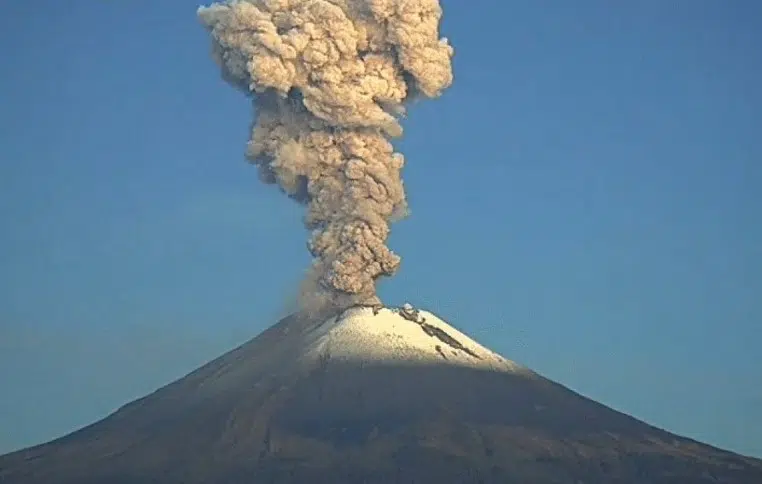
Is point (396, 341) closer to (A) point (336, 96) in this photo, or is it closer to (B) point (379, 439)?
(B) point (379, 439)

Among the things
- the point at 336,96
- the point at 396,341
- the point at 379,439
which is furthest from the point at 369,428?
the point at 336,96

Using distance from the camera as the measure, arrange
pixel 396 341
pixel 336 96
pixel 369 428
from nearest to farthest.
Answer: pixel 336 96
pixel 369 428
pixel 396 341

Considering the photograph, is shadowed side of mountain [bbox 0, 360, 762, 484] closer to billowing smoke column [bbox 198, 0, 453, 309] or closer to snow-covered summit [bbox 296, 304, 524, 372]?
snow-covered summit [bbox 296, 304, 524, 372]

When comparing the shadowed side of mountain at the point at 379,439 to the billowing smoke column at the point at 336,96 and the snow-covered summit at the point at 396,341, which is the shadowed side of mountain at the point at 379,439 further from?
the billowing smoke column at the point at 336,96

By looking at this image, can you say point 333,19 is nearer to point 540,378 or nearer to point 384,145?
point 384,145

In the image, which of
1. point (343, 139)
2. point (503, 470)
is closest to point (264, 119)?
point (343, 139)

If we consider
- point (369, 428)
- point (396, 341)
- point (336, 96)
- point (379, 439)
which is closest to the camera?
point (336, 96)
